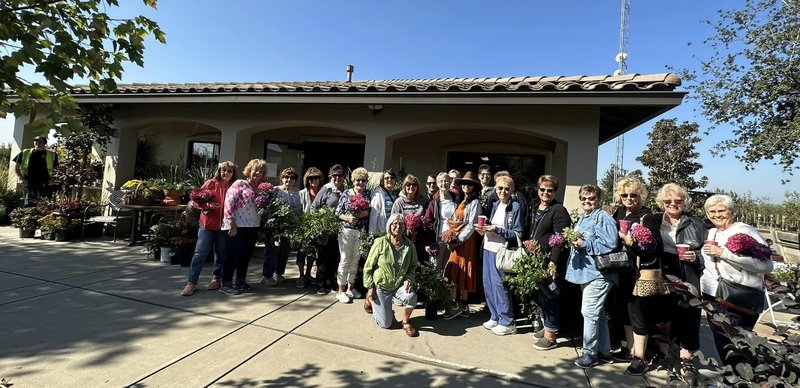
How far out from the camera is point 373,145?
21.3ft

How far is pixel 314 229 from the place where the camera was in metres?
4.37

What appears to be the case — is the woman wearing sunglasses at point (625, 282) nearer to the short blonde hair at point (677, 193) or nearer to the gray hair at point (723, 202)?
the short blonde hair at point (677, 193)

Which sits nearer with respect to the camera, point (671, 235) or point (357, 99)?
point (671, 235)

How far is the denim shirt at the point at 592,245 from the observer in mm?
2910

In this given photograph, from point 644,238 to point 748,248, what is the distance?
1.85 ft

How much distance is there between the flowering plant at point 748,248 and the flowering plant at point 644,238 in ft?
1.46

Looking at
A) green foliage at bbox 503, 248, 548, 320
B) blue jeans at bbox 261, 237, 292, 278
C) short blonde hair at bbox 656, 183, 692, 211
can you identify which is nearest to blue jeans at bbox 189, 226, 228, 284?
blue jeans at bbox 261, 237, 292, 278

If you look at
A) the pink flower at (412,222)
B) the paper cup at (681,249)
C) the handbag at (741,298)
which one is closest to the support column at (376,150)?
the pink flower at (412,222)

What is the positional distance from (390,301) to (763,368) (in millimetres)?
2796

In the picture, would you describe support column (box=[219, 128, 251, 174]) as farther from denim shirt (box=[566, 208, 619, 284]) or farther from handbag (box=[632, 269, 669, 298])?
handbag (box=[632, 269, 669, 298])

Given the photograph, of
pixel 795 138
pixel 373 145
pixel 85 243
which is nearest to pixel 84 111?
pixel 85 243

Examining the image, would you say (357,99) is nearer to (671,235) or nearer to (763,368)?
(671,235)

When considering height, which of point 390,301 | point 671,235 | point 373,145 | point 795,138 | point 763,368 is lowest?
point 390,301

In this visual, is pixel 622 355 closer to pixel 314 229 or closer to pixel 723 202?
pixel 723 202
